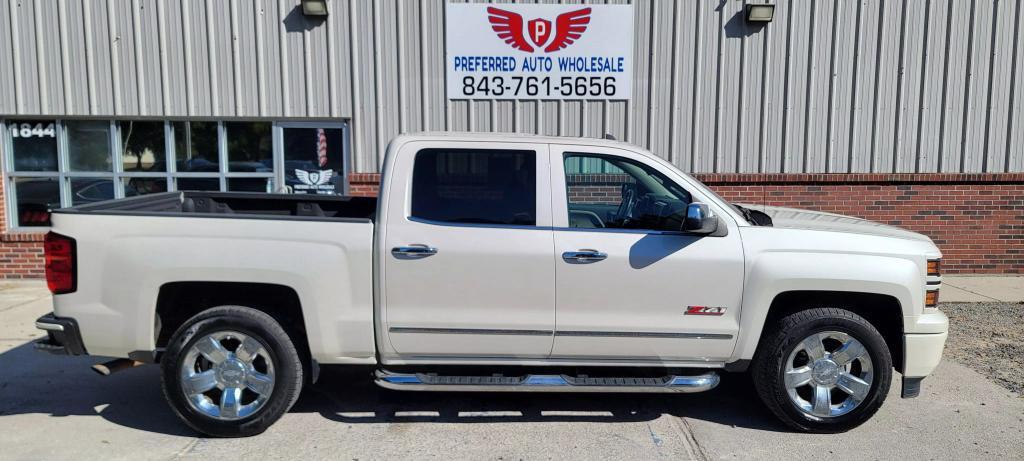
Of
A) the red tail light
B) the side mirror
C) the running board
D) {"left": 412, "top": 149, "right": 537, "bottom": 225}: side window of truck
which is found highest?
{"left": 412, "top": 149, "right": 537, "bottom": 225}: side window of truck

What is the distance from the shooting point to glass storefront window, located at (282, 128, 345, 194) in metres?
9.12

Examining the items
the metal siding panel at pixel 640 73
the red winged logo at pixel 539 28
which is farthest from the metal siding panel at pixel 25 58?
the metal siding panel at pixel 640 73

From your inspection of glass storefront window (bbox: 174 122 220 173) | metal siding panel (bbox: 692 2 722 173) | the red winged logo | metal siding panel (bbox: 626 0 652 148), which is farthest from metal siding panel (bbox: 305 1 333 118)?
metal siding panel (bbox: 692 2 722 173)

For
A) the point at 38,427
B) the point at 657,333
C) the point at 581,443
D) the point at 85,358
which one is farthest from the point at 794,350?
the point at 85,358

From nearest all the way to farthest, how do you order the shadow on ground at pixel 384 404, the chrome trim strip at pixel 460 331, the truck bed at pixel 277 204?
the chrome trim strip at pixel 460 331
the shadow on ground at pixel 384 404
the truck bed at pixel 277 204

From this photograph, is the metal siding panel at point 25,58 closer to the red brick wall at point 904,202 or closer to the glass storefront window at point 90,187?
the glass storefront window at point 90,187

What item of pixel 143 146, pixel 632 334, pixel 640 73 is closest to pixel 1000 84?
pixel 640 73

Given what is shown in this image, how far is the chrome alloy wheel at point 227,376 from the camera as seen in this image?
13.7ft

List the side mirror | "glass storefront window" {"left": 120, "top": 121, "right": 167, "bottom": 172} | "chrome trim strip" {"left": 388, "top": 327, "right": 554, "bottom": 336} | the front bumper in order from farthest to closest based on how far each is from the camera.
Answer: "glass storefront window" {"left": 120, "top": 121, "right": 167, "bottom": 172} → "chrome trim strip" {"left": 388, "top": 327, "right": 554, "bottom": 336} → the front bumper → the side mirror

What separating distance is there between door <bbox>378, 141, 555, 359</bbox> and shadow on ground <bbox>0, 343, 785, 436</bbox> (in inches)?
23.2

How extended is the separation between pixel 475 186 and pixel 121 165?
22.4ft

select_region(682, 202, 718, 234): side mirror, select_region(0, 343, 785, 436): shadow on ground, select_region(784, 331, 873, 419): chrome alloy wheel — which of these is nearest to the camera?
select_region(682, 202, 718, 234): side mirror

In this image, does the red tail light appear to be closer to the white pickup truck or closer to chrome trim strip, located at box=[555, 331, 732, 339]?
the white pickup truck

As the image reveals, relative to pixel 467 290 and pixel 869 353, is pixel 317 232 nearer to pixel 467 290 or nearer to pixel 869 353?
pixel 467 290
